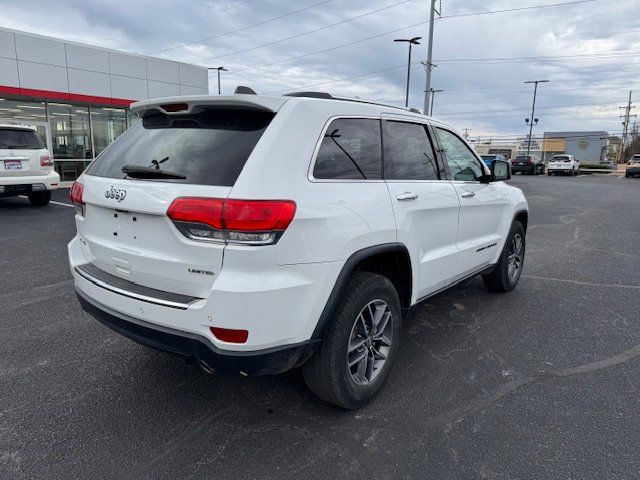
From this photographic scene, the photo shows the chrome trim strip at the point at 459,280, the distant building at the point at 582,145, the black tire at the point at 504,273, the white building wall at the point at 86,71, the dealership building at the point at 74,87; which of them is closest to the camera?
the chrome trim strip at the point at 459,280

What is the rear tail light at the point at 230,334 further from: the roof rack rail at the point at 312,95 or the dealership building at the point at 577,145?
the dealership building at the point at 577,145

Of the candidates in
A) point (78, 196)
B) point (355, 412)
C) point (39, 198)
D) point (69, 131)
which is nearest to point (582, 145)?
point (69, 131)

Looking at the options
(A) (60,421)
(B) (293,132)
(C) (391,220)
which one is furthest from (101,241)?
(C) (391,220)

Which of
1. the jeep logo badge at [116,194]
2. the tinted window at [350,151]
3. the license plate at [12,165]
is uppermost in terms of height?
the tinted window at [350,151]

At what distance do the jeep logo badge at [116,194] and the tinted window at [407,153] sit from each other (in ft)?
5.26

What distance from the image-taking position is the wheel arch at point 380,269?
2.48m

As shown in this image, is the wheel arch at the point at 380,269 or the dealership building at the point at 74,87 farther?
the dealership building at the point at 74,87

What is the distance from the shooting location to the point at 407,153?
3.35m

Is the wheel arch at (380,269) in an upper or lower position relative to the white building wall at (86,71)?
lower

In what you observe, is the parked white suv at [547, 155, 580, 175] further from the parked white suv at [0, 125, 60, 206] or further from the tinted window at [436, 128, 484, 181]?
the tinted window at [436, 128, 484, 181]

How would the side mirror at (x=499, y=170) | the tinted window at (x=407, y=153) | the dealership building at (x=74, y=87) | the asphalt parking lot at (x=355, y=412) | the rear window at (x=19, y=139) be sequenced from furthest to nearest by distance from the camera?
the dealership building at (x=74, y=87)
the rear window at (x=19, y=139)
the side mirror at (x=499, y=170)
the tinted window at (x=407, y=153)
the asphalt parking lot at (x=355, y=412)

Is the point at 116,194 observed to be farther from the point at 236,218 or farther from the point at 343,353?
the point at 343,353

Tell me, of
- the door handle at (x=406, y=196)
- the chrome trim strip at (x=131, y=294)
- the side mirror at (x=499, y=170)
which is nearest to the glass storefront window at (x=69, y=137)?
the chrome trim strip at (x=131, y=294)

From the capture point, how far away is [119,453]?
2461 mm
